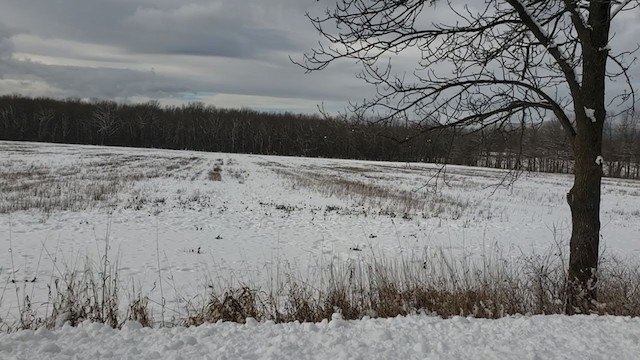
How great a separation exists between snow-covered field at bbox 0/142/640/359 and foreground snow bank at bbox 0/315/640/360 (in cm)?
2

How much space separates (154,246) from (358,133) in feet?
23.4

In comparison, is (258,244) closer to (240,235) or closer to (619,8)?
(240,235)

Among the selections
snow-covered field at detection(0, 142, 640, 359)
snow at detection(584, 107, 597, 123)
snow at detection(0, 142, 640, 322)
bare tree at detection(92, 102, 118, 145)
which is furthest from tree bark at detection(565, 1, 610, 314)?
bare tree at detection(92, 102, 118, 145)

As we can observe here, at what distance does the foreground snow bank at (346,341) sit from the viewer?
3322mm

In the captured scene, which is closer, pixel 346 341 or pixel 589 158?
pixel 346 341

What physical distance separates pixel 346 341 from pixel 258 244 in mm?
8195

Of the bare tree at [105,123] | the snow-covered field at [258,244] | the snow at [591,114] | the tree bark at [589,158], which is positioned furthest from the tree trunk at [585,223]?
the bare tree at [105,123]

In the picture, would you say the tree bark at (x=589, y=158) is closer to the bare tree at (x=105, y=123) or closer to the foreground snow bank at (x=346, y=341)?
the foreground snow bank at (x=346, y=341)

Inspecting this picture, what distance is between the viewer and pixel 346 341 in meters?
3.60

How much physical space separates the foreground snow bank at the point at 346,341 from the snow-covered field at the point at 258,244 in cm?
2

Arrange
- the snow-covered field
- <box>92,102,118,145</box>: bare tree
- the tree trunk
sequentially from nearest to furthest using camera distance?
the snow-covered field < the tree trunk < <box>92,102,118,145</box>: bare tree

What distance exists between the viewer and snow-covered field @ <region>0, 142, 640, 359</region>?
354cm

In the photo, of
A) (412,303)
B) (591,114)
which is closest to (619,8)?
(591,114)

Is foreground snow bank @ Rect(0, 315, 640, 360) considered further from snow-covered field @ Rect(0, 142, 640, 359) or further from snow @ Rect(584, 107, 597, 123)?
snow @ Rect(584, 107, 597, 123)
